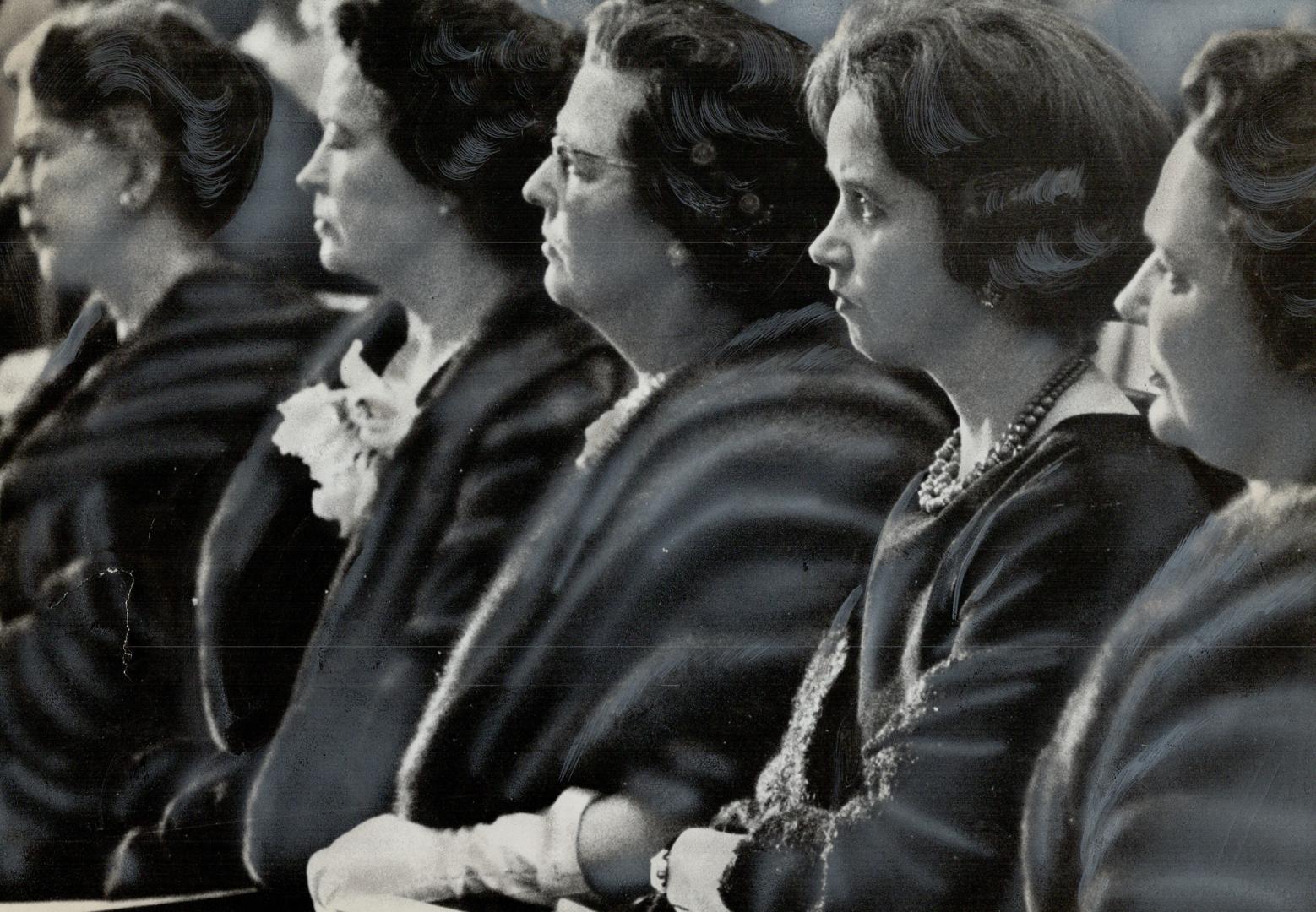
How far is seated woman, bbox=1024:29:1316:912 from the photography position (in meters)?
1.81

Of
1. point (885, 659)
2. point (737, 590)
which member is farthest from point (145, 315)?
point (885, 659)

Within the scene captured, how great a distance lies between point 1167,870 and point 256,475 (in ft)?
4.49

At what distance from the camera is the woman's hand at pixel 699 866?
1.86 metres

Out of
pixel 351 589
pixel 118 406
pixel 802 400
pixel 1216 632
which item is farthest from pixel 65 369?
pixel 1216 632

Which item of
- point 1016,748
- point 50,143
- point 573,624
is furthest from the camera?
point 50,143

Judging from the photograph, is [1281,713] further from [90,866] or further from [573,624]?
[90,866]

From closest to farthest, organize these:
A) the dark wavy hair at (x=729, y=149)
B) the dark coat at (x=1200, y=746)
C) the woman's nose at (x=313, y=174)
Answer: the dark coat at (x=1200, y=746), the dark wavy hair at (x=729, y=149), the woman's nose at (x=313, y=174)

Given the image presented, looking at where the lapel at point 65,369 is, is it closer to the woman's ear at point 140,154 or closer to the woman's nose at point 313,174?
the woman's ear at point 140,154

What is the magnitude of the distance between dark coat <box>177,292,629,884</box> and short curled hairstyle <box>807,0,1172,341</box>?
1.70ft

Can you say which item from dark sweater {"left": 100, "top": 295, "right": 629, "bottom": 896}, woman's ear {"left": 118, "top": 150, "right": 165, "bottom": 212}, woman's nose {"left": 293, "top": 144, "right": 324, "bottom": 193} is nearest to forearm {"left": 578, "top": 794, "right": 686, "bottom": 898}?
dark sweater {"left": 100, "top": 295, "right": 629, "bottom": 896}

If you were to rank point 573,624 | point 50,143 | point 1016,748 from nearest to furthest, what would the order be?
point 1016,748, point 573,624, point 50,143

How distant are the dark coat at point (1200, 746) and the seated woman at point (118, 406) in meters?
1.21

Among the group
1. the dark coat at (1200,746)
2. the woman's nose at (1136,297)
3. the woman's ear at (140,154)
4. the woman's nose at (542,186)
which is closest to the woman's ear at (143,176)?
the woman's ear at (140,154)

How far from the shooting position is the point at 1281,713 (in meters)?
1.84
